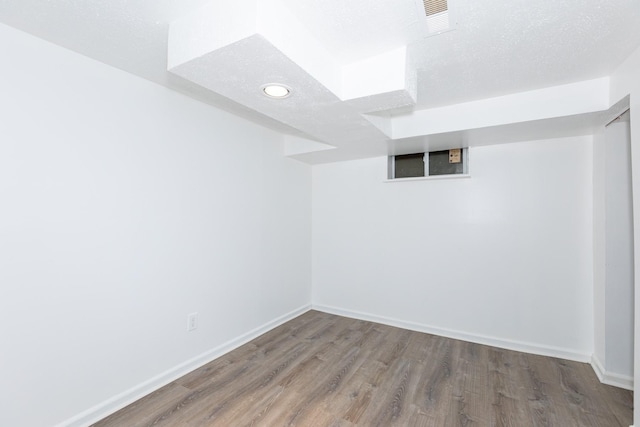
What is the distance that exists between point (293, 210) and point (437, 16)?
8.51 feet

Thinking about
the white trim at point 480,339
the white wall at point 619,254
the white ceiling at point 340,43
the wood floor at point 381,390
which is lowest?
the wood floor at point 381,390

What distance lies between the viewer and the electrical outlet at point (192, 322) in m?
2.37

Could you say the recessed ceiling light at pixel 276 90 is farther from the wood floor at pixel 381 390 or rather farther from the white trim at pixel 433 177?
the wood floor at pixel 381 390

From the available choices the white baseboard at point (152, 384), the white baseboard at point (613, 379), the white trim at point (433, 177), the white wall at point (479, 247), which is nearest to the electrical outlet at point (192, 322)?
the white baseboard at point (152, 384)

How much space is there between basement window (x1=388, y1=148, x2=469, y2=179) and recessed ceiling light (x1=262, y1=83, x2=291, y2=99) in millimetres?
1990

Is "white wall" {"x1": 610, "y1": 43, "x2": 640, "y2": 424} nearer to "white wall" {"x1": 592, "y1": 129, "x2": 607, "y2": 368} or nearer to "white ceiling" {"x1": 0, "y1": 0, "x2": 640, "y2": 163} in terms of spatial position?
"white ceiling" {"x1": 0, "y1": 0, "x2": 640, "y2": 163}

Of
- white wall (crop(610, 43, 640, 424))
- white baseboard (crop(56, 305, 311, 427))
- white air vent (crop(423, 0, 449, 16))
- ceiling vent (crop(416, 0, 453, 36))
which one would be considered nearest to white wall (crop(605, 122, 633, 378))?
white wall (crop(610, 43, 640, 424))

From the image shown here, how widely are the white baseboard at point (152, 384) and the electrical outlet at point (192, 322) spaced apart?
254mm

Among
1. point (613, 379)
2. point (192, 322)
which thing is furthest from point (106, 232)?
point (613, 379)

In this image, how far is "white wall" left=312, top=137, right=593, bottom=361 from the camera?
8.55ft

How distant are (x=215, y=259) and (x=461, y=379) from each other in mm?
2286

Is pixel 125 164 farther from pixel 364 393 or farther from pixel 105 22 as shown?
pixel 364 393

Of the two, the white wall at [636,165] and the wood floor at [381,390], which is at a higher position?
the white wall at [636,165]

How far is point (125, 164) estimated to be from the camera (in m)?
1.96
